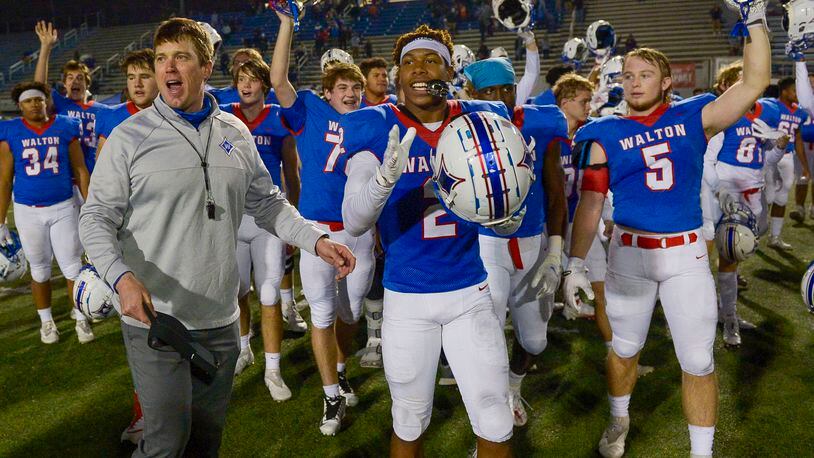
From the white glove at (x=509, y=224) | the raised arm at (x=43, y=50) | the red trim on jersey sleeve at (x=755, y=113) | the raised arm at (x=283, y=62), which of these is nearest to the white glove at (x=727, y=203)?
the red trim on jersey sleeve at (x=755, y=113)

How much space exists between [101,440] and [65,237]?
2182 millimetres

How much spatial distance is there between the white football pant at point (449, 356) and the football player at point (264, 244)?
1.79 m

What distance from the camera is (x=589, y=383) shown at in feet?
14.1

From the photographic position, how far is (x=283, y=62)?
3.63 metres

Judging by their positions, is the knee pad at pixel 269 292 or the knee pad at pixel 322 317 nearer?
the knee pad at pixel 322 317

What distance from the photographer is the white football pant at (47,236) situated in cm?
519

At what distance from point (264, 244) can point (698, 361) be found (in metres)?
2.71

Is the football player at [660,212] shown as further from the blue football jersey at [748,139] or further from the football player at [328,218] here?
the blue football jersey at [748,139]

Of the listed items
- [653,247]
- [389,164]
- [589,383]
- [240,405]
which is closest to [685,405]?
[653,247]

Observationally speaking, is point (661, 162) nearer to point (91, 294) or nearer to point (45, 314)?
point (91, 294)

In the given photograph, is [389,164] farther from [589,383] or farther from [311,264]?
[589,383]

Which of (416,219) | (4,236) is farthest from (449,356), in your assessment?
(4,236)

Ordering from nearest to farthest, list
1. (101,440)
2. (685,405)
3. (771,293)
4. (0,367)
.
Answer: (685,405) < (101,440) < (0,367) < (771,293)

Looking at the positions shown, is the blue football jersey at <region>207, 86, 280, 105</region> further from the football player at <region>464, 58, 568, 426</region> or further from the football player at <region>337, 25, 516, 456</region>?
the football player at <region>337, 25, 516, 456</region>
